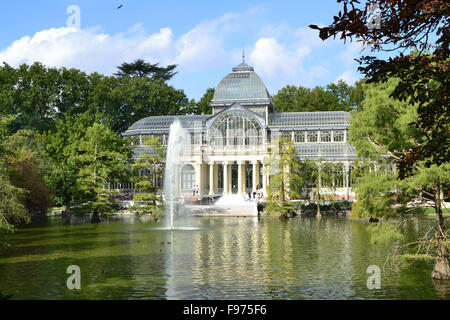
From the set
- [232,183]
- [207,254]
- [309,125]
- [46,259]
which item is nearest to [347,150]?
[309,125]

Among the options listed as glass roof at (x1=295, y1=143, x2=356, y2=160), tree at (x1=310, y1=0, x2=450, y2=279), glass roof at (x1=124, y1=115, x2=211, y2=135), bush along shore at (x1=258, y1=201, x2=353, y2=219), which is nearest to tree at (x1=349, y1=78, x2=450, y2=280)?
tree at (x1=310, y1=0, x2=450, y2=279)

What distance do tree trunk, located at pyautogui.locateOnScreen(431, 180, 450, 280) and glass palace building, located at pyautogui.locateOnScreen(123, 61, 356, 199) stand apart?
4478cm

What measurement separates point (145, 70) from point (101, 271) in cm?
8239

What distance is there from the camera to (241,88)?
69.8m

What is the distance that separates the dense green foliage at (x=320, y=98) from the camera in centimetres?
8188

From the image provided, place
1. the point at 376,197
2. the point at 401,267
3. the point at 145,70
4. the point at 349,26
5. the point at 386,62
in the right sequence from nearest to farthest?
the point at 349,26, the point at 386,62, the point at 376,197, the point at 401,267, the point at 145,70

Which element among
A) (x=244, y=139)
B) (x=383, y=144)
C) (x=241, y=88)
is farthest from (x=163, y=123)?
(x=383, y=144)

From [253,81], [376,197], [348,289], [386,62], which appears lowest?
[348,289]

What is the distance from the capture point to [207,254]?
23594 millimetres

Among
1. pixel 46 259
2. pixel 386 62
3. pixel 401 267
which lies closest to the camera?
pixel 386 62

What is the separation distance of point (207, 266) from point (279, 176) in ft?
86.8

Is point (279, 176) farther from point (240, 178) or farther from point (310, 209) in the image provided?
point (240, 178)
